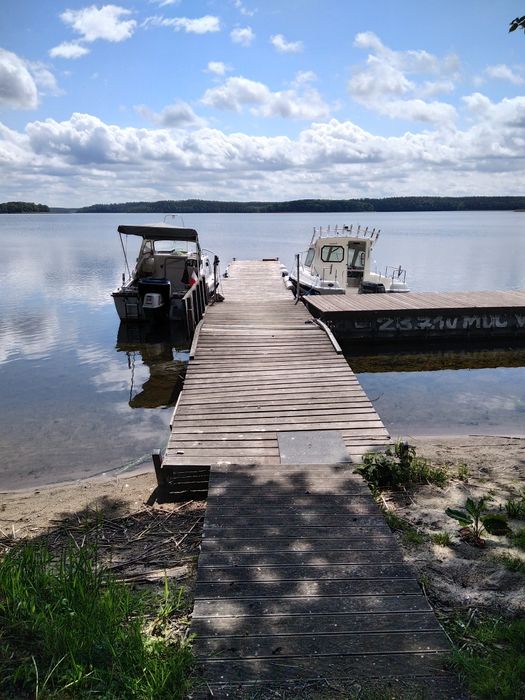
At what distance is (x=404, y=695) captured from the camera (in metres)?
2.60

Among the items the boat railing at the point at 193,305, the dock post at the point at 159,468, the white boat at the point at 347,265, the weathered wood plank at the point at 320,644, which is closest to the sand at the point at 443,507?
the dock post at the point at 159,468

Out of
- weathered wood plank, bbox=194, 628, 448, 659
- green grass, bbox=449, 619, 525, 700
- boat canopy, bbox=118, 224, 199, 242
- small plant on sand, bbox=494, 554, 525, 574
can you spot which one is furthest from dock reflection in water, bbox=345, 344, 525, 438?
boat canopy, bbox=118, 224, 199, 242

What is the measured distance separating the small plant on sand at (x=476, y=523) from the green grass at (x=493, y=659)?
3.60 ft

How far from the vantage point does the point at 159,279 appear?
17.0 meters

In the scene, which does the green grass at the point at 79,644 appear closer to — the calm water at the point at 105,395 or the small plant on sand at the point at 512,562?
the small plant on sand at the point at 512,562

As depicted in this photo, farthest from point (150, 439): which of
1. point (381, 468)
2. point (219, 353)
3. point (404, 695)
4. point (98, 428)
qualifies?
point (404, 695)

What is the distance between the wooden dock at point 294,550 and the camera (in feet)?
9.35

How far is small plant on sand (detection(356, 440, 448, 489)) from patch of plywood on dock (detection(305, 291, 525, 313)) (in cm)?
823

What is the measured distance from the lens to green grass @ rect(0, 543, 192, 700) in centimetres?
258

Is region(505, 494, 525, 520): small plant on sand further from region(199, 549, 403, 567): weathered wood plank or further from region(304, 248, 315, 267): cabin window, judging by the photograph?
region(304, 248, 315, 267): cabin window

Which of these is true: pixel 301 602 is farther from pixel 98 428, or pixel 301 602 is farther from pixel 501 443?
pixel 98 428

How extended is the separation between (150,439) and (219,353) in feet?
6.50

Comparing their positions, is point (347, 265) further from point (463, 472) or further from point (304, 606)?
point (304, 606)

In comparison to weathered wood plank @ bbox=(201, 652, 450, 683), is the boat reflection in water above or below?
below
